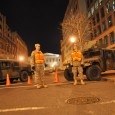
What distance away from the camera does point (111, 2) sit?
137 ft

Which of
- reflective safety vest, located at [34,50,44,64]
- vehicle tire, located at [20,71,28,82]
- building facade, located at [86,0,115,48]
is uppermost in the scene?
building facade, located at [86,0,115,48]

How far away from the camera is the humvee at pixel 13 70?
658 inches

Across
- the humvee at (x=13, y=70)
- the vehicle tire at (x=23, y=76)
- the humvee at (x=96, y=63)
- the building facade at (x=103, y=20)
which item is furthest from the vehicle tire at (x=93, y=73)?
the building facade at (x=103, y=20)

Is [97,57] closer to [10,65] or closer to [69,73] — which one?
[69,73]

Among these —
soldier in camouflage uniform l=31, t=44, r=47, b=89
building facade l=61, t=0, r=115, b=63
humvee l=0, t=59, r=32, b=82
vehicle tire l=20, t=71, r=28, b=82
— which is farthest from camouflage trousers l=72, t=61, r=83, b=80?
building facade l=61, t=0, r=115, b=63

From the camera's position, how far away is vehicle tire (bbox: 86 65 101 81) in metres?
12.6

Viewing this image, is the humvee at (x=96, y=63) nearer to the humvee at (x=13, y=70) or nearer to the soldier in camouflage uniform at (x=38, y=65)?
the soldier in camouflage uniform at (x=38, y=65)

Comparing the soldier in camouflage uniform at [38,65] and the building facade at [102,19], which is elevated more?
the building facade at [102,19]

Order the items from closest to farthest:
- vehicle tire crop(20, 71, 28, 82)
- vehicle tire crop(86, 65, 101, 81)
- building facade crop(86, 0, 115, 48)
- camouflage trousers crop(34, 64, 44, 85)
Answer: camouflage trousers crop(34, 64, 44, 85) < vehicle tire crop(86, 65, 101, 81) < vehicle tire crop(20, 71, 28, 82) < building facade crop(86, 0, 115, 48)

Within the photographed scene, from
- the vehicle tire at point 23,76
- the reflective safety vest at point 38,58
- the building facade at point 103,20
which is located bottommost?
the vehicle tire at point 23,76

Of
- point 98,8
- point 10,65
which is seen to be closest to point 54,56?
point 98,8

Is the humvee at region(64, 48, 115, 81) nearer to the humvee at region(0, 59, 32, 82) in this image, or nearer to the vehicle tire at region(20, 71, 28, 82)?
the humvee at region(0, 59, 32, 82)

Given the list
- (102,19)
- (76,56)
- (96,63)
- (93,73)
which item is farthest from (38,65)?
(102,19)

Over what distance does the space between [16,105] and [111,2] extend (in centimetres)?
3825
